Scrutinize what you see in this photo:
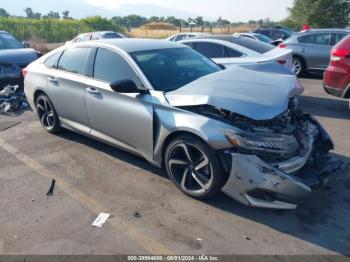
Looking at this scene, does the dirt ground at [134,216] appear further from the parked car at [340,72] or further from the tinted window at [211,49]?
the tinted window at [211,49]

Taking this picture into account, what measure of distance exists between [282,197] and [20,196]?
9.59ft

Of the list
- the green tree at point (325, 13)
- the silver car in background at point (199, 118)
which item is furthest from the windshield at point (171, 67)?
the green tree at point (325, 13)

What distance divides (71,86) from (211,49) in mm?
3838

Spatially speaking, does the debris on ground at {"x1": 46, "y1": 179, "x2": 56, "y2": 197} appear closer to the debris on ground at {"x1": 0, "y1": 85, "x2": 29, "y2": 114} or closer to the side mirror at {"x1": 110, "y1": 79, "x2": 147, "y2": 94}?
the side mirror at {"x1": 110, "y1": 79, "x2": 147, "y2": 94}

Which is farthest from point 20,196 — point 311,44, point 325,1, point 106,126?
point 325,1

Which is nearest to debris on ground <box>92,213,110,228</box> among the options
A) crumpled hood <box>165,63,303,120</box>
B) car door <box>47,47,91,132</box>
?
crumpled hood <box>165,63,303,120</box>

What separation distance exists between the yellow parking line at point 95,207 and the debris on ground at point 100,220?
0.06 metres

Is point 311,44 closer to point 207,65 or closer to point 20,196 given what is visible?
point 207,65

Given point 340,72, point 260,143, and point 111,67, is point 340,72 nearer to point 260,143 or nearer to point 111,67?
point 260,143

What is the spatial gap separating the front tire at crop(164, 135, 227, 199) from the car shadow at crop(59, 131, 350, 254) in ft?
0.69

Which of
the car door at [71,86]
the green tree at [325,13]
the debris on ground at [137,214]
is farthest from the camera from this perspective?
the green tree at [325,13]

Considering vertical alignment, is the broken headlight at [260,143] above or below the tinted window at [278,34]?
below

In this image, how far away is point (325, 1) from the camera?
Answer: 113 ft

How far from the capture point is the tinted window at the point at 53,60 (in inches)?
218
